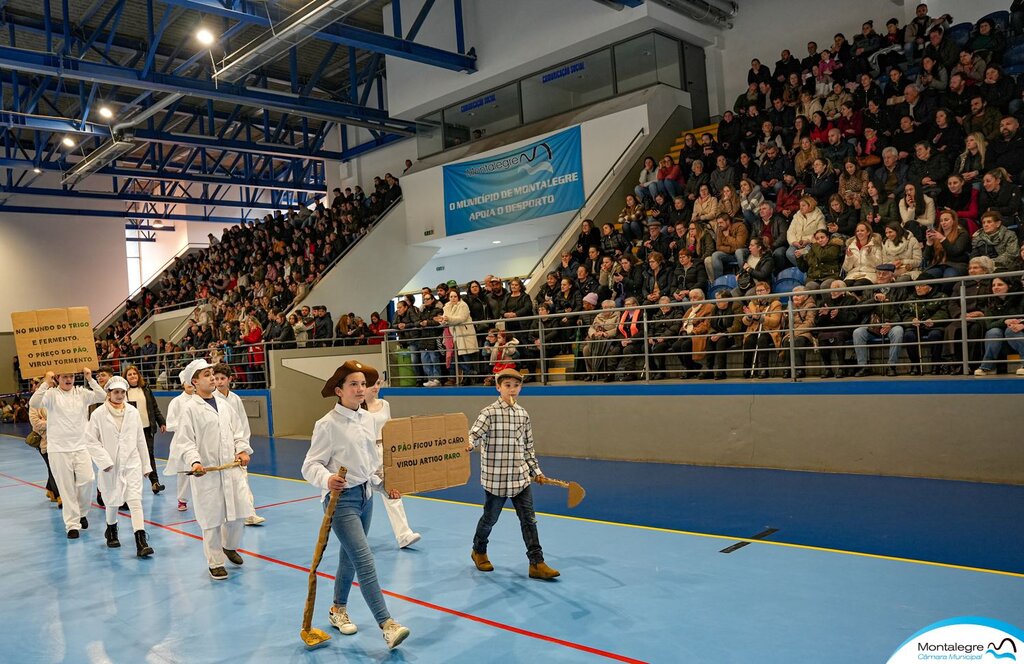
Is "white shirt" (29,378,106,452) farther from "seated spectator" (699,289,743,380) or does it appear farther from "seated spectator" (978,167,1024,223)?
"seated spectator" (978,167,1024,223)

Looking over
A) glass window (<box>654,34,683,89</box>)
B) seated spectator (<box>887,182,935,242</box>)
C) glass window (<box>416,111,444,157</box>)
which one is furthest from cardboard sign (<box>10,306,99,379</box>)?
glass window (<box>416,111,444,157</box>)

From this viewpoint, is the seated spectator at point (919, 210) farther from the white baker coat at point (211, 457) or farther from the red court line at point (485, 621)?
the white baker coat at point (211, 457)

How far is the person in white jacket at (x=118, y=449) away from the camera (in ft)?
26.7

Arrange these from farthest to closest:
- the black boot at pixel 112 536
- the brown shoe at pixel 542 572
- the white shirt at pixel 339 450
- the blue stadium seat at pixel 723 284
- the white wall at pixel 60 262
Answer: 1. the white wall at pixel 60 262
2. the blue stadium seat at pixel 723 284
3. the black boot at pixel 112 536
4. the brown shoe at pixel 542 572
5. the white shirt at pixel 339 450

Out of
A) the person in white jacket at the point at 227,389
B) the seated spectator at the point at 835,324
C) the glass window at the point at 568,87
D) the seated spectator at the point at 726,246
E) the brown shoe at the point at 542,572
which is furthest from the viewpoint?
the glass window at the point at 568,87

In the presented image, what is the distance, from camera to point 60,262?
3238cm

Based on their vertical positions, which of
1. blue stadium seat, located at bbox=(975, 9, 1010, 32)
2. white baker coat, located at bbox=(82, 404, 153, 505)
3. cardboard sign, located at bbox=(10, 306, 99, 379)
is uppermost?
blue stadium seat, located at bbox=(975, 9, 1010, 32)

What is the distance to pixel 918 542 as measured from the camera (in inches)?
251

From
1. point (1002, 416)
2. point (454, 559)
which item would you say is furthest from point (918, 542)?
point (454, 559)

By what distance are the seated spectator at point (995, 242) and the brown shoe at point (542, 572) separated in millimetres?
6243

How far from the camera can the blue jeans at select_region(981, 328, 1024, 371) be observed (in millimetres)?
8211

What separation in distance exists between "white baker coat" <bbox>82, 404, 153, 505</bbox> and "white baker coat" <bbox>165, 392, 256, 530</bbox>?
1.15 meters

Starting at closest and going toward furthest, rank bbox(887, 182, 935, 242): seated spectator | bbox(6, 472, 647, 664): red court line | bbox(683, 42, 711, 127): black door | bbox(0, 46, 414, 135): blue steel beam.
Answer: bbox(6, 472, 647, 664): red court line < bbox(887, 182, 935, 242): seated spectator < bbox(0, 46, 414, 135): blue steel beam < bbox(683, 42, 711, 127): black door

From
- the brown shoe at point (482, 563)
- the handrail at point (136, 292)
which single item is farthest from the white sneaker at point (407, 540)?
the handrail at point (136, 292)
